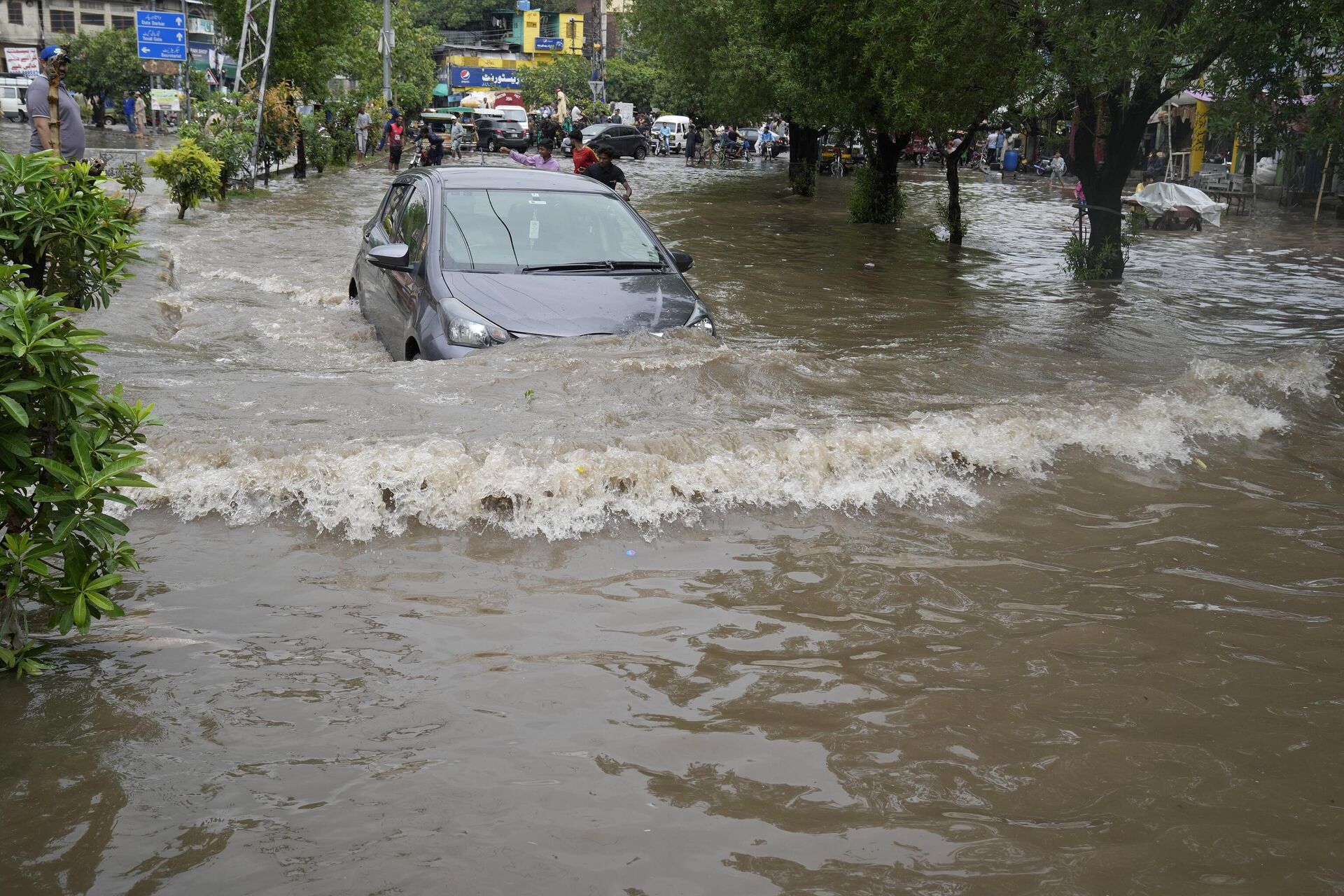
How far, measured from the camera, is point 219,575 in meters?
4.48

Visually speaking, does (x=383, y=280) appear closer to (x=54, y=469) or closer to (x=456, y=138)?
(x=54, y=469)

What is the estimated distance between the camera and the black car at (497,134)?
49.4 meters

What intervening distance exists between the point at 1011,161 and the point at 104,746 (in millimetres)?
42863

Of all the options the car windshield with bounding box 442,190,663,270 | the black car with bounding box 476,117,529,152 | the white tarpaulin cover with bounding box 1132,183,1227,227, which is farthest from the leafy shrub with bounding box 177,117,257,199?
the black car with bounding box 476,117,529,152

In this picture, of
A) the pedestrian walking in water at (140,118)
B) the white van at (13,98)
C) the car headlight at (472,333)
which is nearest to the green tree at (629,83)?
the white van at (13,98)

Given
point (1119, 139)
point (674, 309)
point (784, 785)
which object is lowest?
point (784, 785)

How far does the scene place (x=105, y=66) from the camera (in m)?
63.6

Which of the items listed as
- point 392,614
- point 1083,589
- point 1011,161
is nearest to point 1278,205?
point 1011,161

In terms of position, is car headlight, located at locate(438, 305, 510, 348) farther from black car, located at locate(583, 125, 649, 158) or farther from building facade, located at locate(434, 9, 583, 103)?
building facade, located at locate(434, 9, 583, 103)

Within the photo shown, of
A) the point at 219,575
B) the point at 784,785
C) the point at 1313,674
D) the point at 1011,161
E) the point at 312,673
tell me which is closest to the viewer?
the point at 784,785

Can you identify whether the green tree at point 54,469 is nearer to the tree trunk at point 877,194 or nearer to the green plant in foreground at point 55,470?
the green plant in foreground at point 55,470

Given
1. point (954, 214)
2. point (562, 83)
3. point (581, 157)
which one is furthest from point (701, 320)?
point (562, 83)

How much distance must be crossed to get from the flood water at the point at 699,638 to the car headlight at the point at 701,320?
147 millimetres

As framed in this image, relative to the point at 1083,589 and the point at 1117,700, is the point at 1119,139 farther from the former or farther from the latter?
the point at 1117,700
